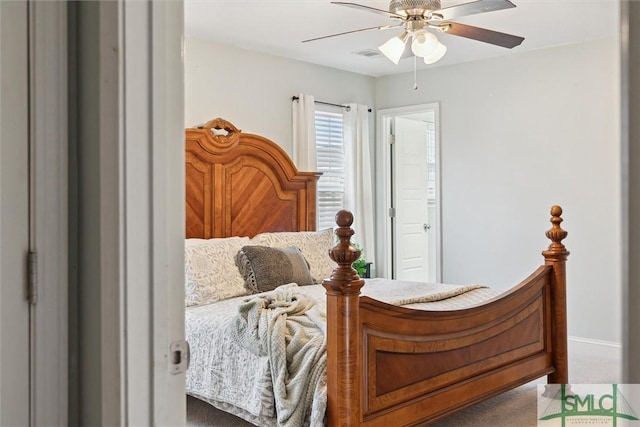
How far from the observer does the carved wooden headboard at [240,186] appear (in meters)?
4.79

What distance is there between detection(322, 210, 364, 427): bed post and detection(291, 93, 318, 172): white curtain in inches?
122

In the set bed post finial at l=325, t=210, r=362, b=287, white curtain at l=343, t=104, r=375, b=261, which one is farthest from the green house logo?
white curtain at l=343, t=104, r=375, b=261

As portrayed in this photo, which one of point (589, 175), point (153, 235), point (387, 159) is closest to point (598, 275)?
point (589, 175)

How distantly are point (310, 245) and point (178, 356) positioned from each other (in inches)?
146

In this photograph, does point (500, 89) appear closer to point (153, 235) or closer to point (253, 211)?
point (253, 211)

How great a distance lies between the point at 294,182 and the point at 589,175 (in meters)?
2.44

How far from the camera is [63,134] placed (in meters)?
1.19

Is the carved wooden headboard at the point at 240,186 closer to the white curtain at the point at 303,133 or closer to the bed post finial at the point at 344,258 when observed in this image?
the white curtain at the point at 303,133

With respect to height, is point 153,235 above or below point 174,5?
below

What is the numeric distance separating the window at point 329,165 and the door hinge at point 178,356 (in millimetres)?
4821

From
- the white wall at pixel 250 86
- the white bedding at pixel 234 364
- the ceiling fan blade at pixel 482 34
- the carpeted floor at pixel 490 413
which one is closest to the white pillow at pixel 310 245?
the white bedding at pixel 234 364

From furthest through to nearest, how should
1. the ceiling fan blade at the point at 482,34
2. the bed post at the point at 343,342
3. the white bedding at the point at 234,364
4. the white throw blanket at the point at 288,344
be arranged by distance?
the ceiling fan blade at the point at 482,34, the white bedding at the point at 234,364, the white throw blanket at the point at 288,344, the bed post at the point at 343,342

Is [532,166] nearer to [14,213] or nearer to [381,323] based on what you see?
[381,323]

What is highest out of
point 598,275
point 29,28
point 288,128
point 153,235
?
point 288,128
